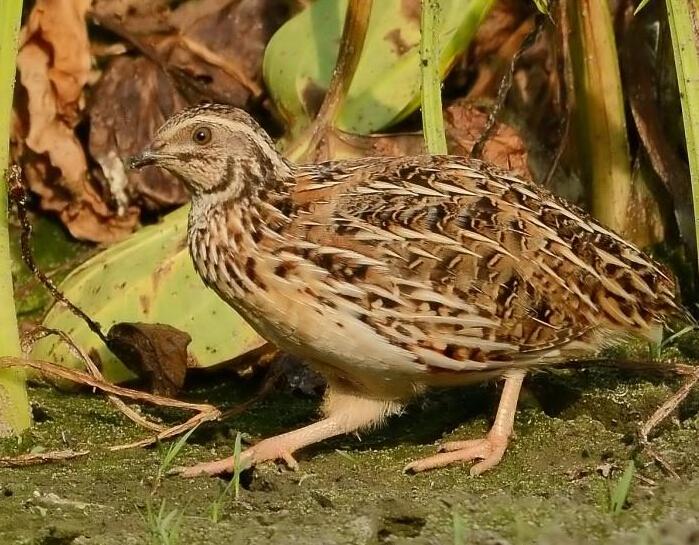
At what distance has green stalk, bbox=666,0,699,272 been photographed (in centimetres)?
477

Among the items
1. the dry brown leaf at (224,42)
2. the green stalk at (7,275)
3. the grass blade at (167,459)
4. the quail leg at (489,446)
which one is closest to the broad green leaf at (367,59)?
the dry brown leaf at (224,42)

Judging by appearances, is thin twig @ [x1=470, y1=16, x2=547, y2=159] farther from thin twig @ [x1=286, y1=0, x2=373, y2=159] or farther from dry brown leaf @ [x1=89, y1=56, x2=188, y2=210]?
dry brown leaf @ [x1=89, y1=56, x2=188, y2=210]

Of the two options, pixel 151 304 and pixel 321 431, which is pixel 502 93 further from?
pixel 321 431

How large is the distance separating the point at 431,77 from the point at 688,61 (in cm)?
88

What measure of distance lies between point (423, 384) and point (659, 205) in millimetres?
2015

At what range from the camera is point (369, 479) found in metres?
4.55

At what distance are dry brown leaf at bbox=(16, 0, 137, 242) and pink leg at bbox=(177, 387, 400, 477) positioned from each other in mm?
2430

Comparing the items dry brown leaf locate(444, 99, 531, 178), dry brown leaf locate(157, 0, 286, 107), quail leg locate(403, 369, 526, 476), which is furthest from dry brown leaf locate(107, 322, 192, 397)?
dry brown leaf locate(157, 0, 286, 107)

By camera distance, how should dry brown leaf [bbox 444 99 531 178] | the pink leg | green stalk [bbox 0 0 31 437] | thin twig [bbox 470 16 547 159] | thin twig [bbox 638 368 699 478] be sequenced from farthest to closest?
dry brown leaf [bbox 444 99 531 178] → thin twig [bbox 470 16 547 159] → the pink leg → green stalk [bbox 0 0 31 437] → thin twig [bbox 638 368 699 478]

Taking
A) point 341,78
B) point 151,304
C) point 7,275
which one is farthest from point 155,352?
point 341,78

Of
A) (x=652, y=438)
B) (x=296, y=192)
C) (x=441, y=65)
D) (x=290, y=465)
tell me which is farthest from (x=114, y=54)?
(x=652, y=438)

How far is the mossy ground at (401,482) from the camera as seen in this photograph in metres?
4.05

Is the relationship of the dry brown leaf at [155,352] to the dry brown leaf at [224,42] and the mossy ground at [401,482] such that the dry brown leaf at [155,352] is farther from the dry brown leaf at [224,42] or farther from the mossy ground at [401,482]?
the dry brown leaf at [224,42]

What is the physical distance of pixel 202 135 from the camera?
4.73 meters
